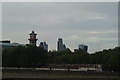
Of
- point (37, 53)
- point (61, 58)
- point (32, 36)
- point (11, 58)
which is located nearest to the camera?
point (11, 58)

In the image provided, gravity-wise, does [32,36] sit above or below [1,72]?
above

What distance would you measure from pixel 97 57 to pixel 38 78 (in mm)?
38048

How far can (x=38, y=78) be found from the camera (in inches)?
1934

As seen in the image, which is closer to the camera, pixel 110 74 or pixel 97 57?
pixel 110 74

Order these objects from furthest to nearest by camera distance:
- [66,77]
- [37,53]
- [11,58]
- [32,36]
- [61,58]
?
[32,36] → [61,58] → [37,53] → [11,58] → [66,77]

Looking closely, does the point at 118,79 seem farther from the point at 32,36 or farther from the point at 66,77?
the point at 32,36

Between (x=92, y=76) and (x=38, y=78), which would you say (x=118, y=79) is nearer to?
(x=92, y=76)

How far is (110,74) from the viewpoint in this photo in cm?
4794

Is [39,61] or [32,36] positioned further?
[32,36]

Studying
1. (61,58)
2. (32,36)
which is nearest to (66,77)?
(61,58)

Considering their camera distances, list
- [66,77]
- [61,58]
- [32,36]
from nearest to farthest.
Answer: [66,77] → [61,58] → [32,36]

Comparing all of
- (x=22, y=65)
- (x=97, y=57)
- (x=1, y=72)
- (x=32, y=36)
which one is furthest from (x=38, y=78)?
(x=32, y=36)

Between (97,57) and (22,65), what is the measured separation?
19.0 m

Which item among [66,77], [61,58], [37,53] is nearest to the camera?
[66,77]
